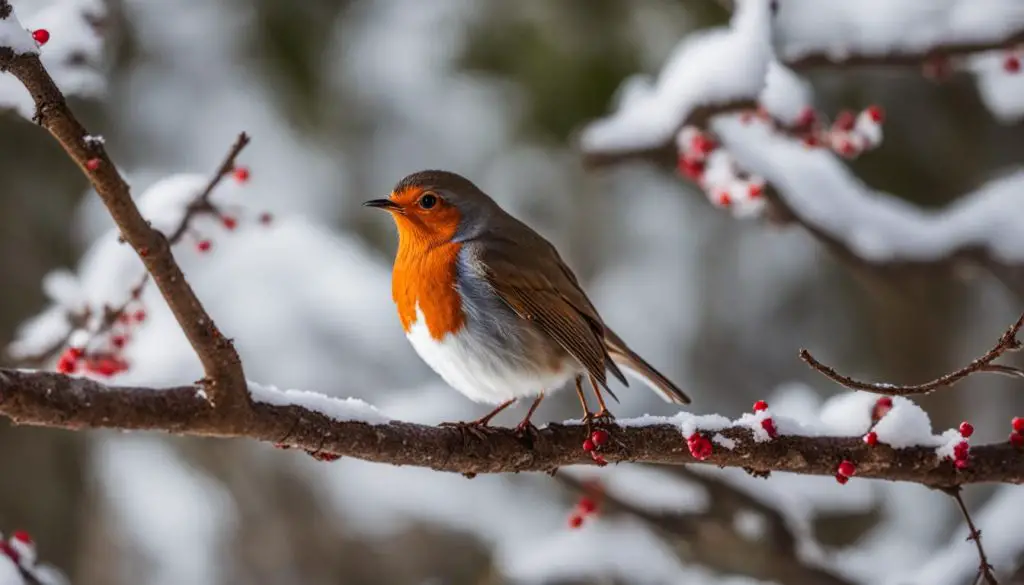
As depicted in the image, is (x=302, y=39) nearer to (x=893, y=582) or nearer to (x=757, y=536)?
(x=757, y=536)

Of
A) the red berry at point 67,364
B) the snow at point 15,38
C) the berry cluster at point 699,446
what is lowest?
the snow at point 15,38

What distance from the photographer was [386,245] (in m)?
6.68

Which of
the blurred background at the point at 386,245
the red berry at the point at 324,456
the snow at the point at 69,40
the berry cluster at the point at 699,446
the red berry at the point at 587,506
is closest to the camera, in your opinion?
the red berry at the point at 324,456

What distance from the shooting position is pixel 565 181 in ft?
22.6

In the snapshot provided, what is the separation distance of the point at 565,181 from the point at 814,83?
151cm

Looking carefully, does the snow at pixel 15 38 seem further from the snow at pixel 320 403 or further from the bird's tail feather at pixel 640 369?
the bird's tail feather at pixel 640 369

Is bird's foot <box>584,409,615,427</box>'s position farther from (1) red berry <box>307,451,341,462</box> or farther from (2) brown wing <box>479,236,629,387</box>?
(1) red berry <box>307,451,341,462</box>

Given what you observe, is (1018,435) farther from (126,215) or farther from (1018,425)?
(126,215)

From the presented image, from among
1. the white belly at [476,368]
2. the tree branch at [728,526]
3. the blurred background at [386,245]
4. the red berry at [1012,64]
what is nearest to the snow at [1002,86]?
the red berry at [1012,64]

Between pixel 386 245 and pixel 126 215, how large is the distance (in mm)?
5048

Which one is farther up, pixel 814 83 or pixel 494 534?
pixel 814 83

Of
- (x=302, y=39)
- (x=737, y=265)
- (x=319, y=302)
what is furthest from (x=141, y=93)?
(x=737, y=265)

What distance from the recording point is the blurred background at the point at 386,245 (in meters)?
5.84

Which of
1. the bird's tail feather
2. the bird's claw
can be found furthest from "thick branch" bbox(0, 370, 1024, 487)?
the bird's tail feather
